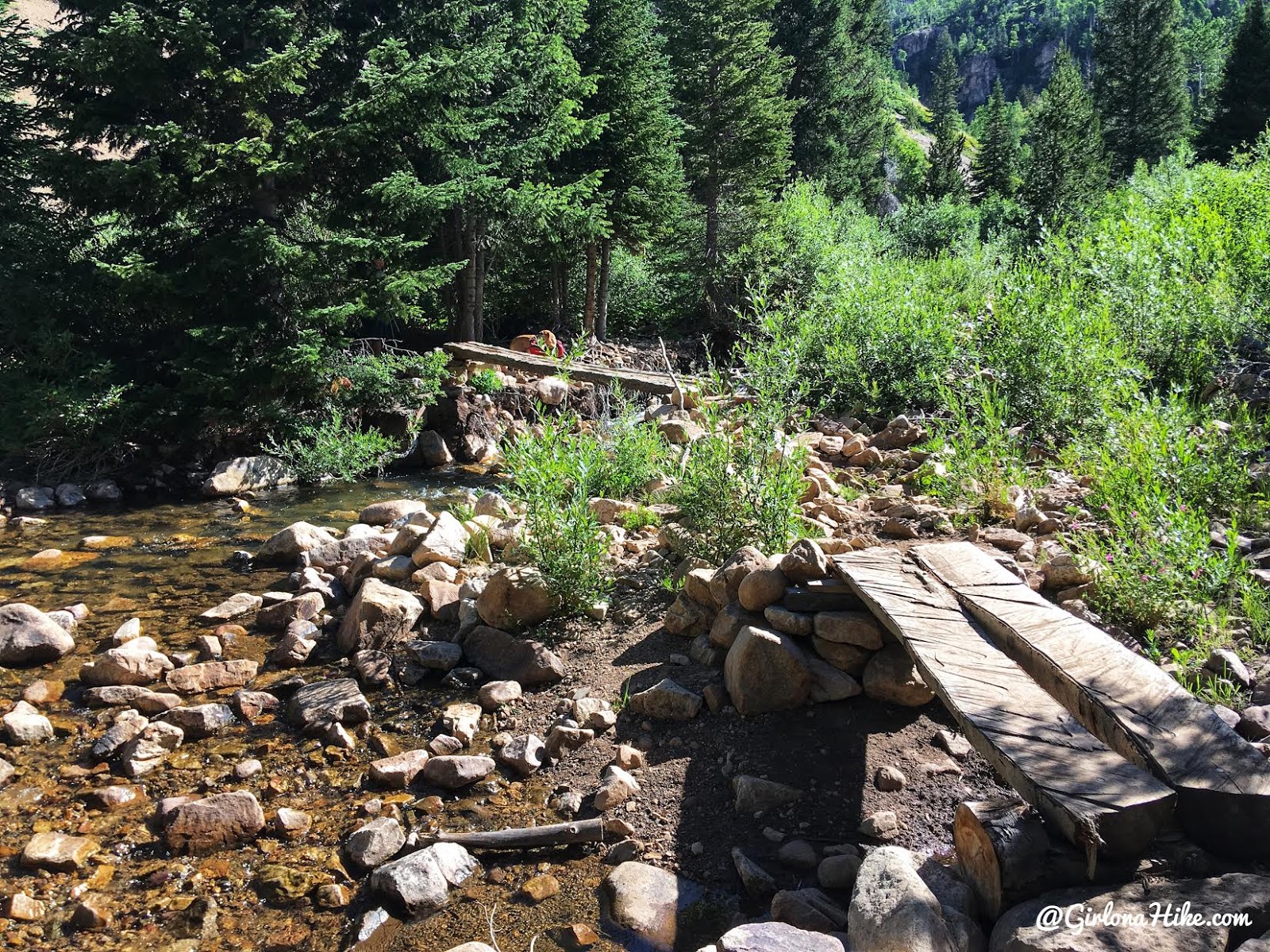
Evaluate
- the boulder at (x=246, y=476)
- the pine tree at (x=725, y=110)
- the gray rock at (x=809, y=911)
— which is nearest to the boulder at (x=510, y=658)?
the gray rock at (x=809, y=911)

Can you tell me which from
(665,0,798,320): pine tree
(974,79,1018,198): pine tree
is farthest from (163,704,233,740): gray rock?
(974,79,1018,198): pine tree

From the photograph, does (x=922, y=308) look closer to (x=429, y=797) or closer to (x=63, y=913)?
(x=429, y=797)

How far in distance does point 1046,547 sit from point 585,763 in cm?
272

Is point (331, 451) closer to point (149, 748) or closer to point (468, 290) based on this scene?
point (468, 290)

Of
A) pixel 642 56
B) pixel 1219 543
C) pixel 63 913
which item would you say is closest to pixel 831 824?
pixel 1219 543

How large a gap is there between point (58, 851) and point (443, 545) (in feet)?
9.81

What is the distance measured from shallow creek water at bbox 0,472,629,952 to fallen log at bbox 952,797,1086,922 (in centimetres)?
130

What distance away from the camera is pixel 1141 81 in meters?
39.2

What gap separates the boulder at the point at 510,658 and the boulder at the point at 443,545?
103 centimetres

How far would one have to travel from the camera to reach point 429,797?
386 centimetres

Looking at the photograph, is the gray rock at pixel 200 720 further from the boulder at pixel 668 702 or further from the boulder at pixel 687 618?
the boulder at pixel 687 618

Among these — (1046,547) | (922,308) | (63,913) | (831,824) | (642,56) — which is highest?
(642,56)

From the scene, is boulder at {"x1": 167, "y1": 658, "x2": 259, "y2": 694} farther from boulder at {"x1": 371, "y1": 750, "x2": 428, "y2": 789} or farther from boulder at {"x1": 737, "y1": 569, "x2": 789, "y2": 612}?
boulder at {"x1": 737, "y1": 569, "x2": 789, "y2": 612}

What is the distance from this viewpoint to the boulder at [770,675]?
152 inches
